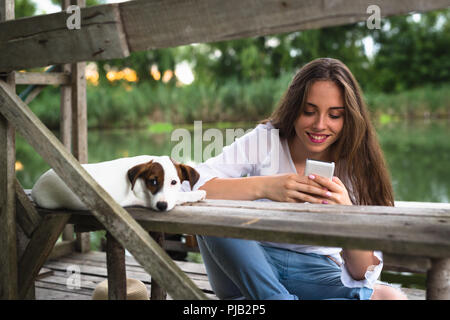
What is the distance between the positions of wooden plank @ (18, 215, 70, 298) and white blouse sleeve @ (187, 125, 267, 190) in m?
0.65

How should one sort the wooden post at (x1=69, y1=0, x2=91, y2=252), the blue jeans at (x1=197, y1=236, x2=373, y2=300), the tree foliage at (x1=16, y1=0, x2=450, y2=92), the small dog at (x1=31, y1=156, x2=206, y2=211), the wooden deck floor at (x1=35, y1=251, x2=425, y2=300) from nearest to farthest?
the blue jeans at (x1=197, y1=236, x2=373, y2=300), the small dog at (x1=31, y1=156, x2=206, y2=211), the wooden deck floor at (x1=35, y1=251, x2=425, y2=300), the wooden post at (x1=69, y1=0, x2=91, y2=252), the tree foliage at (x1=16, y1=0, x2=450, y2=92)

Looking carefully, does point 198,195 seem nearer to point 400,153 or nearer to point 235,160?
point 235,160

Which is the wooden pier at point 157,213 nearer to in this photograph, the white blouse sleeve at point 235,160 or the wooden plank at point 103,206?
the wooden plank at point 103,206

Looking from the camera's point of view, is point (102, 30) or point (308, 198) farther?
point (308, 198)

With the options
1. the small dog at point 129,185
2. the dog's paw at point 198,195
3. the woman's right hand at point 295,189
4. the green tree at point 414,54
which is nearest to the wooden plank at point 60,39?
the small dog at point 129,185

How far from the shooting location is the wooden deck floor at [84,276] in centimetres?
278

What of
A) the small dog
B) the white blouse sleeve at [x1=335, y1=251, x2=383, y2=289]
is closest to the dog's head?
the small dog

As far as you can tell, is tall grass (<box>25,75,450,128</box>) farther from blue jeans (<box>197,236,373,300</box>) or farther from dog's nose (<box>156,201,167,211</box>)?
dog's nose (<box>156,201,167,211</box>)

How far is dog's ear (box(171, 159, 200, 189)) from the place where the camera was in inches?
74.5

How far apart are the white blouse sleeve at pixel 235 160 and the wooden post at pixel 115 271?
1.75 ft

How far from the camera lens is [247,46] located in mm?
17953
